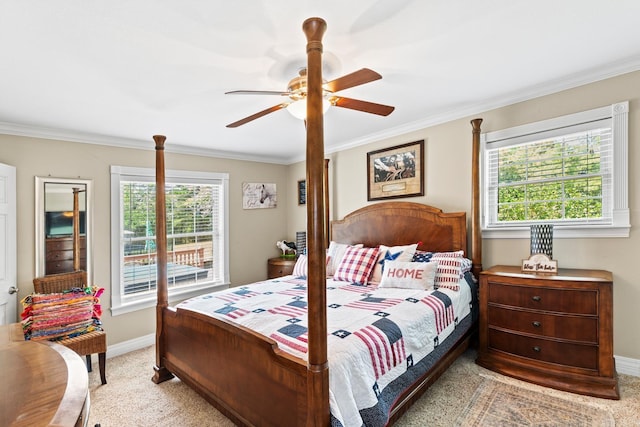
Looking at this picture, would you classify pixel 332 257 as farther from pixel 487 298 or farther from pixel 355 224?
pixel 487 298

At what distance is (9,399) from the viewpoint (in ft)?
2.74

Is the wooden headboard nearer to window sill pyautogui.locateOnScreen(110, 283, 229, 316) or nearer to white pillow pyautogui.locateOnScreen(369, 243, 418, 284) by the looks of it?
white pillow pyautogui.locateOnScreen(369, 243, 418, 284)

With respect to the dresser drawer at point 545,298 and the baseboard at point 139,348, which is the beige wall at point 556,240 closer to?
the baseboard at point 139,348

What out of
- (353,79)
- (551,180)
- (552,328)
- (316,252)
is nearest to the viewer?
(316,252)

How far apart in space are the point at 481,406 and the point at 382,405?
952 mm

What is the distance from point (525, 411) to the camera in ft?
6.77

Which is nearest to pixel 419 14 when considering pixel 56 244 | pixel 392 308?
pixel 392 308

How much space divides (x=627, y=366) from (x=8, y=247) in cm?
530

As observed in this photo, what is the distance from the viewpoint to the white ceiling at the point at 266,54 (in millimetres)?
1604

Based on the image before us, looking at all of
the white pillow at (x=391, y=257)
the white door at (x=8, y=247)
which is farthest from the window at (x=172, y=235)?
the white pillow at (x=391, y=257)

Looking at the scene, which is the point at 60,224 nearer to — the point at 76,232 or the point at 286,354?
the point at 76,232

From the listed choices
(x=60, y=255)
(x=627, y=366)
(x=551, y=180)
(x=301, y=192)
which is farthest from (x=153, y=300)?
(x=627, y=366)

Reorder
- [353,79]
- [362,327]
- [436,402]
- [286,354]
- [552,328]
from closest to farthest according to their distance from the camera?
[286,354]
[353,79]
[362,327]
[436,402]
[552,328]

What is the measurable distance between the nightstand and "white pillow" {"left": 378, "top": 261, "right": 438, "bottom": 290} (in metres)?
1.81
